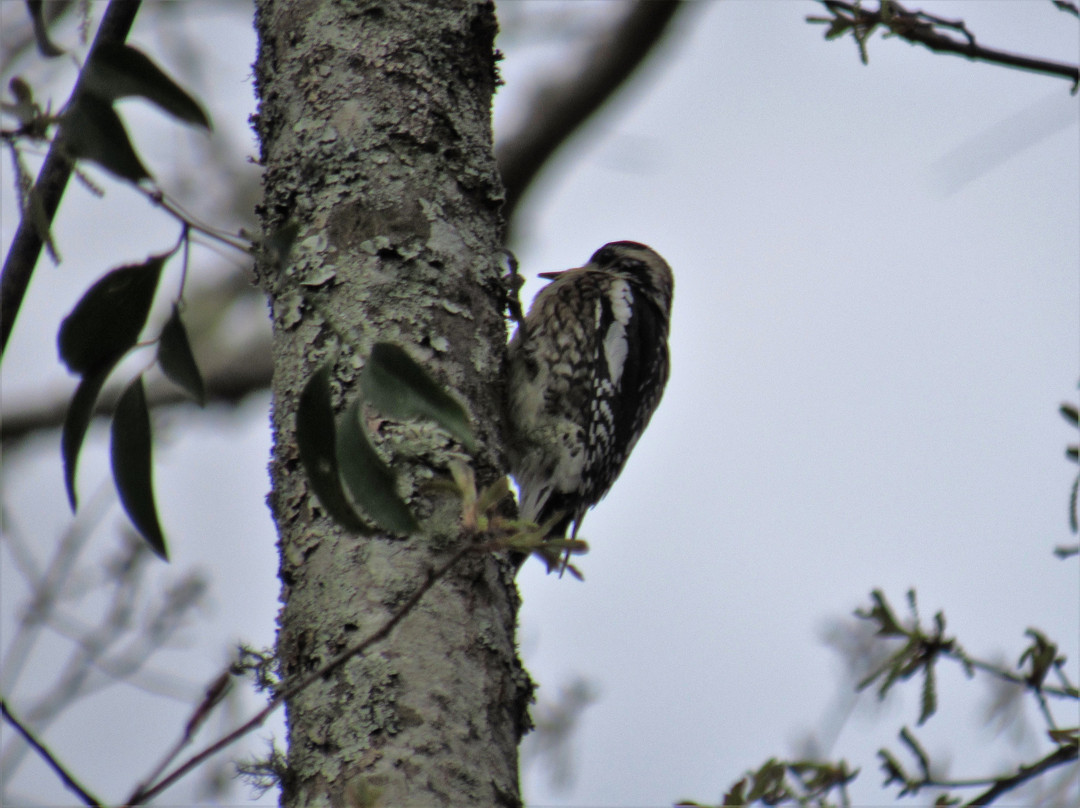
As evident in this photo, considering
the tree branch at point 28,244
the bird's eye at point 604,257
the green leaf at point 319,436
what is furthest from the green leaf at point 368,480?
the bird's eye at point 604,257

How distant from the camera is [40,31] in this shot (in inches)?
49.8

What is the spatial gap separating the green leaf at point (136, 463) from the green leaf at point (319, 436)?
0.18 m

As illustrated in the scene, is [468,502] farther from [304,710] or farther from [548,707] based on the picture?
[548,707]

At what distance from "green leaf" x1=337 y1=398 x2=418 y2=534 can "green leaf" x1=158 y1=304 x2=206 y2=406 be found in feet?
0.56

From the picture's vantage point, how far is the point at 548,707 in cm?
497

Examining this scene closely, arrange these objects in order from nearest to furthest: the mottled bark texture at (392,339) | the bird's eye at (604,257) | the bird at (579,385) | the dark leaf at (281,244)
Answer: the dark leaf at (281,244) → the mottled bark texture at (392,339) → the bird at (579,385) → the bird's eye at (604,257)

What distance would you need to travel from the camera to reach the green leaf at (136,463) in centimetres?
141

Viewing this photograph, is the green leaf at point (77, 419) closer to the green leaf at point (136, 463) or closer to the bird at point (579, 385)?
the green leaf at point (136, 463)

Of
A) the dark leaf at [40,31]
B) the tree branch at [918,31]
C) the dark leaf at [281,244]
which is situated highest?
the tree branch at [918,31]

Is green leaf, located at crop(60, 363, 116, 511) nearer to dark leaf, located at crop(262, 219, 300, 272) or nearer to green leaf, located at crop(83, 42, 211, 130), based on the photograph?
dark leaf, located at crop(262, 219, 300, 272)

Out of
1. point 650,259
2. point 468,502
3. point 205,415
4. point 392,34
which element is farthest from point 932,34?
point 205,415

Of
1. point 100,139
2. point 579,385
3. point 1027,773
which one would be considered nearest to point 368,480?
point 100,139

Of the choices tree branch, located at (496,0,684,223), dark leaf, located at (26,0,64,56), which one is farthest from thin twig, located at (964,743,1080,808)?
tree branch, located at (496,0,684,223)

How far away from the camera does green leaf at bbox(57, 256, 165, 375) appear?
142cm
